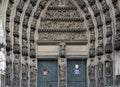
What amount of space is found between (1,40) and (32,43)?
11.5 ft

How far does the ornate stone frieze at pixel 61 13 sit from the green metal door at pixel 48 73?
1978 millimetres

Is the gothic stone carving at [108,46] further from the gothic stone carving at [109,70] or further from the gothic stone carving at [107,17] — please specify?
the gothic stone carving at [107,17]

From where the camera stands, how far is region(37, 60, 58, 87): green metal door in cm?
1709

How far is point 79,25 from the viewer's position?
57.3 ft

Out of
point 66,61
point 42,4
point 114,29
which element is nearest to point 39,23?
point 42,4

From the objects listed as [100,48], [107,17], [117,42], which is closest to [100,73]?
[100,48]

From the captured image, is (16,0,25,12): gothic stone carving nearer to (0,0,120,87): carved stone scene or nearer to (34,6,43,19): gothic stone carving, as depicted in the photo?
(0,0,120,87): carved stone scene

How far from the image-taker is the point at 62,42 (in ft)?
56.3

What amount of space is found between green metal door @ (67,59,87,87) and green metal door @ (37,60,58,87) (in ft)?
1.81

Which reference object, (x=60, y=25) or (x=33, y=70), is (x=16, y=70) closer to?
(x=33, y=70)

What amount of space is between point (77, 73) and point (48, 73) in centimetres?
123

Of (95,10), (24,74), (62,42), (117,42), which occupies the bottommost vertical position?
(24,74)

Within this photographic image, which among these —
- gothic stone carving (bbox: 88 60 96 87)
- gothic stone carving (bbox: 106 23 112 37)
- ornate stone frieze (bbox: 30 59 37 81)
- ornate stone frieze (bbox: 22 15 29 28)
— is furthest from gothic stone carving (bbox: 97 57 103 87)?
ornate stone frieze (bbox: 22 15 29 28)

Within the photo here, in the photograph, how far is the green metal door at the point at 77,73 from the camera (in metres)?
17.1
